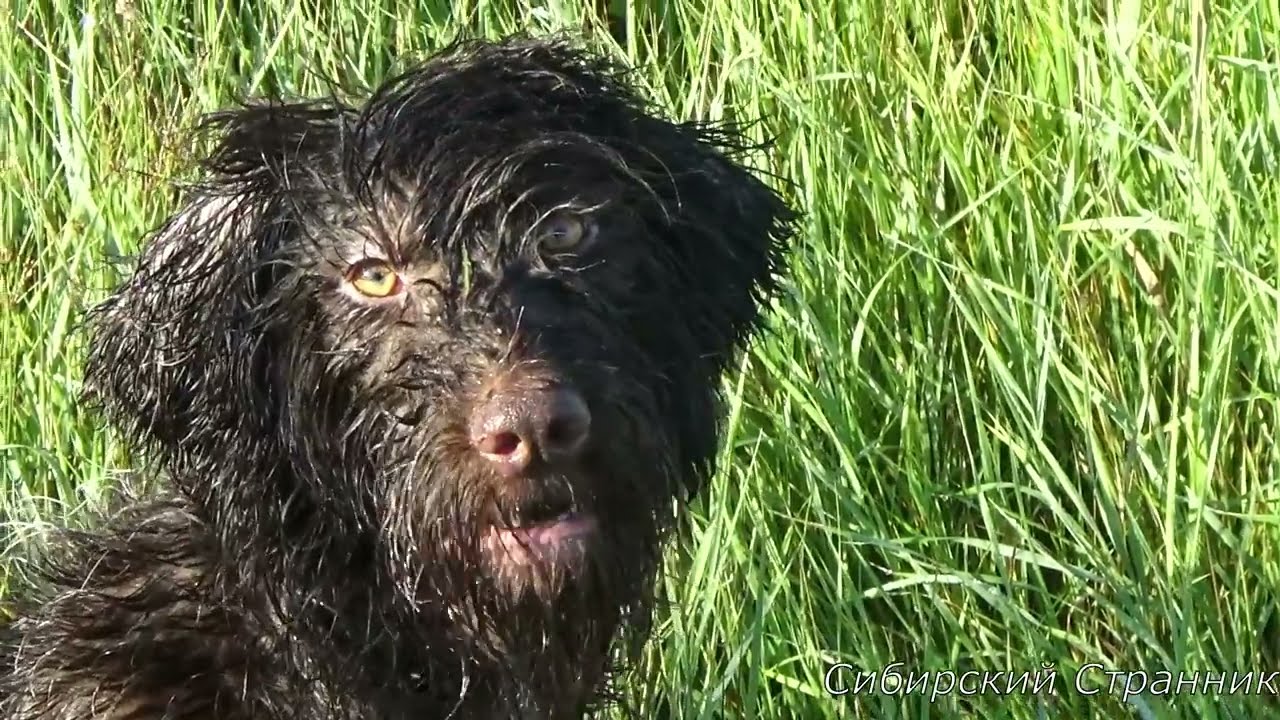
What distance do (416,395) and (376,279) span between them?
0.19 metres

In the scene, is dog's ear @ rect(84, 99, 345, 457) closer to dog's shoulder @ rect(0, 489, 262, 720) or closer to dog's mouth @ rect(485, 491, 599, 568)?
dog's shoulder @ rect(0, 489, 262, 720)

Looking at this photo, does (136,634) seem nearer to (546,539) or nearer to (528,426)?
(546,539)

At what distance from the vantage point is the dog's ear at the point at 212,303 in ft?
7.82

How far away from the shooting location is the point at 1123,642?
3225mm

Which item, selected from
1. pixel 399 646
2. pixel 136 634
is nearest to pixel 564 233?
pixel 399 646

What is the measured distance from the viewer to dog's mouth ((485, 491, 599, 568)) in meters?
2.22

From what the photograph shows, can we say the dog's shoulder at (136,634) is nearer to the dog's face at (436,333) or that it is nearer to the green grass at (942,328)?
the dog's face at (436,333)

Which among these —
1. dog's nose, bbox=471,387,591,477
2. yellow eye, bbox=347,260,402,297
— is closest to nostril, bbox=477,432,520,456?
dog's nose, bbox=471,387,591,477

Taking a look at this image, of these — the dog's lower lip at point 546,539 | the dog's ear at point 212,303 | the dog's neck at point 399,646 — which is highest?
the dog's ear at point 212,303

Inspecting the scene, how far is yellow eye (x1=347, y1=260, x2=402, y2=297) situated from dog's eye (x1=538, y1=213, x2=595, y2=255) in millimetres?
211

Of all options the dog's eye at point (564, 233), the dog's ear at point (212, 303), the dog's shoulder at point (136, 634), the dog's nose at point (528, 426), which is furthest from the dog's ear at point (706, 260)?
the dog's shoulder at point (136, 634)

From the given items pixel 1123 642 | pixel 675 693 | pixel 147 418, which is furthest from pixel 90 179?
pixel 1123 642

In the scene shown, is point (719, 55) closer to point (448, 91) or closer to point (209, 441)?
point (448, 91)

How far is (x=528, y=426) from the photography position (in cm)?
207
